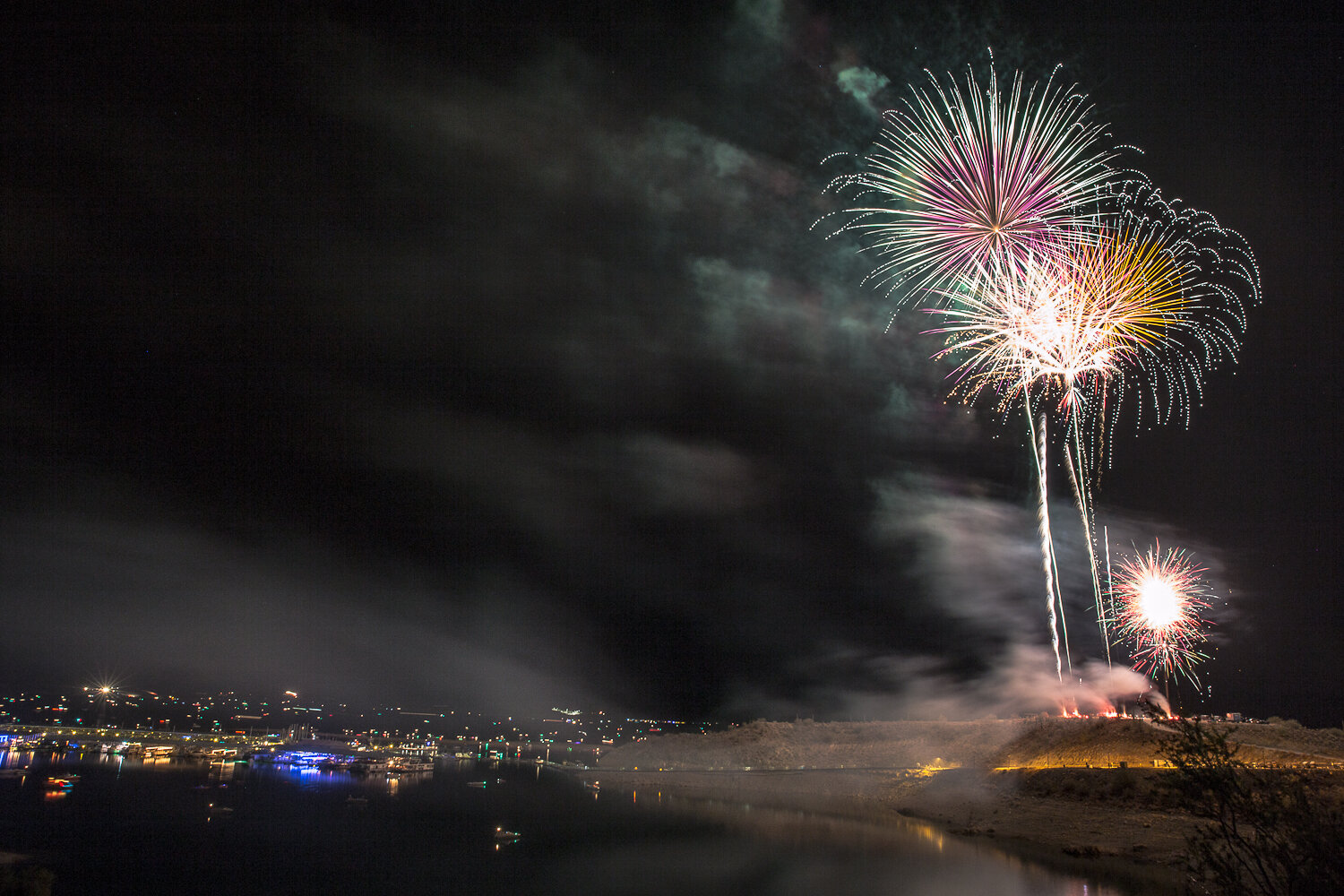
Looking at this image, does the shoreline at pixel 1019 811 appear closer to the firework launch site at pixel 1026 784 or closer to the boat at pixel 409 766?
the firework launch site at pixel 1026 784

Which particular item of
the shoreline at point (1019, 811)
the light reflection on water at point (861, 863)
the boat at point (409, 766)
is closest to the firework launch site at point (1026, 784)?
the shoreline at point (1019, 811)

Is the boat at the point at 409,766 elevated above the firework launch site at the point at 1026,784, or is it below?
below

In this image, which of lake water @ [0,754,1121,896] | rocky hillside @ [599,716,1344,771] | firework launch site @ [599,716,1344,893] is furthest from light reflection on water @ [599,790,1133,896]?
rocky hillside @ [599,716,1344,771]

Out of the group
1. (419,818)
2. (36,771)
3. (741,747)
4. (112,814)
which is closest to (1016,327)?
(419,818)

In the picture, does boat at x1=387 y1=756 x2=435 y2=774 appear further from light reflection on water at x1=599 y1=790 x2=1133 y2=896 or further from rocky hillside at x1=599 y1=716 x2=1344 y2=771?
light reflection on water at x1=599 y1=790 x2=1133 y2=896

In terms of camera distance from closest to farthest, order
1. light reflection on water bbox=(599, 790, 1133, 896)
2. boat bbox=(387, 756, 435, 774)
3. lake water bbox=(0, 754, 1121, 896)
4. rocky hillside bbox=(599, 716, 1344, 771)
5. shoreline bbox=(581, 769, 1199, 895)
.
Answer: light reflection on water bbox=(599, 790, 1133, 896)
shoreline bbox=(581, 769, 1199, 895)
lake water bbox=(0, 754, 1121, 896)
rocky hillside bbox=(599, 716, 1344, 771)
boat bbox=(387, 756, 435, 774)

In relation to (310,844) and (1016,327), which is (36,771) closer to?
(310,844)
